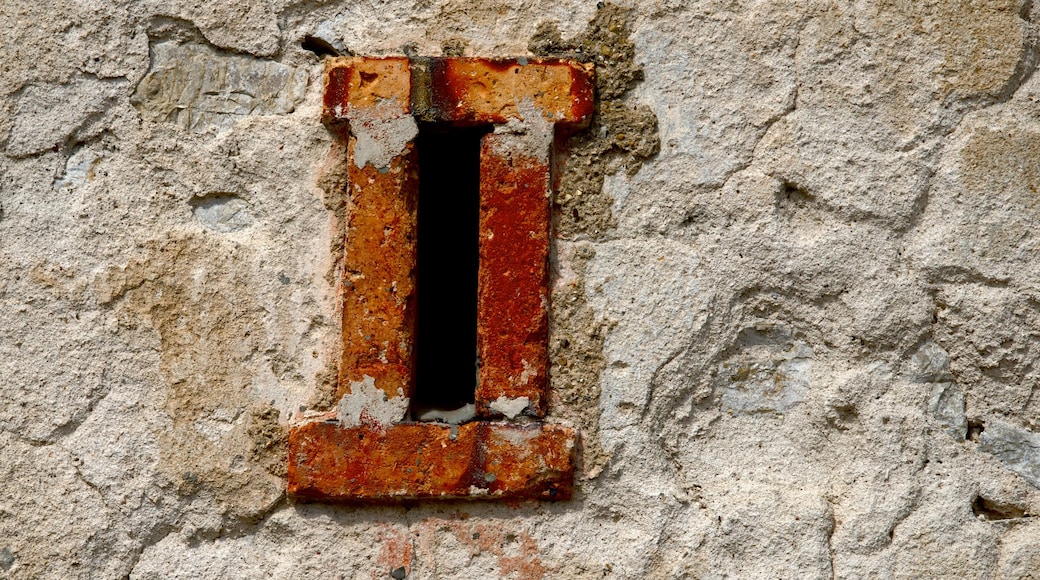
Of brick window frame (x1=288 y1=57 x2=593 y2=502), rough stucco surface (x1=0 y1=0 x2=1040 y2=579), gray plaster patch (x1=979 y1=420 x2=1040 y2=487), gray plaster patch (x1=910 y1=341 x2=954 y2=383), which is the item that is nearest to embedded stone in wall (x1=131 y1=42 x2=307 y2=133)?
rough stucco surface (x1=0 y1=0 x2=1040 y2=579)

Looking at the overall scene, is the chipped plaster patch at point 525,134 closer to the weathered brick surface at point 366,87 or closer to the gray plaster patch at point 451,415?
the weathered brick surface at point 366,87

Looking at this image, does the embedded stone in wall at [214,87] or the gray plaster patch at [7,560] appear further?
the embedded stone in wall at [214,87]

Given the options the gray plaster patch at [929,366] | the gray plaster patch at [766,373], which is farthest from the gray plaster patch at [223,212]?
the gray plaster patch at [929,366]

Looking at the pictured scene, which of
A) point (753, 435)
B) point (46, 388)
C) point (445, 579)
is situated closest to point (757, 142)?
point (753, 435)

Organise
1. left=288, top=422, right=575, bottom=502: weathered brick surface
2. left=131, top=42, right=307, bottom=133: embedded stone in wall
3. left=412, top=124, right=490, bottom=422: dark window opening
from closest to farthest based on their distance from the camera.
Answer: left=288, top=422, right=575, bottom=502: weathered brick surface < left=131, top=42, right=307, bottom=133: embedded stone in wall < left=412, top=124, right=490, bottom=422: dark window opening

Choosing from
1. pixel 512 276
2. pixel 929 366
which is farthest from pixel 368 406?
pixel 929 366

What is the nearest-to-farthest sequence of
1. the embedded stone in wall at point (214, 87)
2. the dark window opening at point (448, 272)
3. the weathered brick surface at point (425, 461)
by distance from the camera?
1. the weathered brick surface at point (425, 461)
2. the embedded stone in wall at point (214, 87)
3. the dark window opening at point (448, 272)

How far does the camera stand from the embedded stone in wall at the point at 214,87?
2076mm

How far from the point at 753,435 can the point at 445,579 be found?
2.37ft

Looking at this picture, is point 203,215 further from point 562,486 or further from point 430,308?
point 562,486

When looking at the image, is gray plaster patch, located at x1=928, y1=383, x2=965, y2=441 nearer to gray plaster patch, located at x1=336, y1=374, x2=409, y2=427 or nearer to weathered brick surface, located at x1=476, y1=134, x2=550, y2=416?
weathered brick surface, located at x1=476, y1=134, x2=550, y2=416

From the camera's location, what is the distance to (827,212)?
6.70 feet

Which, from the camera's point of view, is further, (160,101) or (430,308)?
(430,308)

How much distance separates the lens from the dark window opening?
235cm
